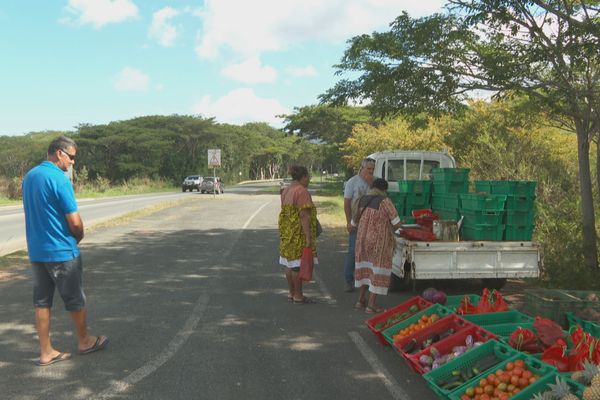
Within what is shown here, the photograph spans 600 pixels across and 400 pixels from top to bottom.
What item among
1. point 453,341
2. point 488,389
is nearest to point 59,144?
point 453,341

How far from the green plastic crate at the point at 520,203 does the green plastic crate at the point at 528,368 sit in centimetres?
362

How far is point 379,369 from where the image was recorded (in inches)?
180

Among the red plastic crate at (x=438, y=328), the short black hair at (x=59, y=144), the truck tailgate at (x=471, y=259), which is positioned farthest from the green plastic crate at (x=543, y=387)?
the short black hair at (x=59, y=144)

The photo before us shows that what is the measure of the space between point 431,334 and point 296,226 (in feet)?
9.07

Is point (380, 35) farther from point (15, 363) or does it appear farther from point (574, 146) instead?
point (574, 146)

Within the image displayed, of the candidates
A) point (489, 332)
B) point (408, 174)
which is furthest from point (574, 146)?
point (489, 332)

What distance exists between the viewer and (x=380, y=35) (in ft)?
29.3

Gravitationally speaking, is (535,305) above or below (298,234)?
below

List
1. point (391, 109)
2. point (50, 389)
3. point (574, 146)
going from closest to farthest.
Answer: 1. point (50, 389)
2. point (391, 109)
3. point (574, 146)

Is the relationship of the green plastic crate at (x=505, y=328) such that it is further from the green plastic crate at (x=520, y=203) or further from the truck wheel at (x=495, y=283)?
the truck wheel at (x=495, y=283)

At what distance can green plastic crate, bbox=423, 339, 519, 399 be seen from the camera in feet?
12.2

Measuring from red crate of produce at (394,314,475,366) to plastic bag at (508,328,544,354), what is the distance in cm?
41

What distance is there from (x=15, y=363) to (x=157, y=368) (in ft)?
4.39

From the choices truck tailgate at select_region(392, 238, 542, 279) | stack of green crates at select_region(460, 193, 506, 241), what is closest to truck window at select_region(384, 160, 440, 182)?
stack of green crates at select_region(460, 193, 506, 241)
